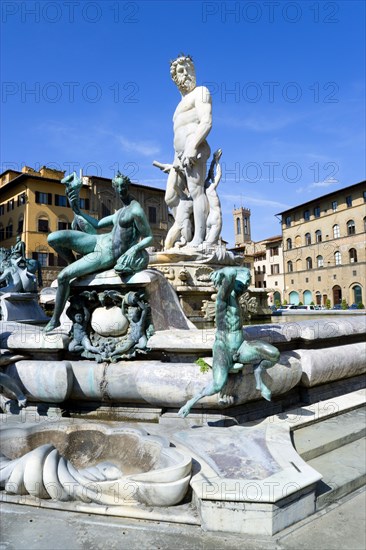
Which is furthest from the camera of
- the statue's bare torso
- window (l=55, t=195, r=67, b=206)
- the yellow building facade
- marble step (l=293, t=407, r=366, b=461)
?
window (l=55, t=195, r=67, b=206)

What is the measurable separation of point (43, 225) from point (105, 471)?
1682 inches

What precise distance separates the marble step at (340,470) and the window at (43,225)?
42.2m

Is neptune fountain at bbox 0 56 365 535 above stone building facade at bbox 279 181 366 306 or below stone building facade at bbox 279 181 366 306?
below

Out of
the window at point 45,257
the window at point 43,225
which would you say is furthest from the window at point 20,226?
the window at point 45,257

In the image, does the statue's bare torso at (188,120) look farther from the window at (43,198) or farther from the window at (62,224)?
the window at (62,224)

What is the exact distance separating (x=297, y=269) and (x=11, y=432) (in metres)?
56.8

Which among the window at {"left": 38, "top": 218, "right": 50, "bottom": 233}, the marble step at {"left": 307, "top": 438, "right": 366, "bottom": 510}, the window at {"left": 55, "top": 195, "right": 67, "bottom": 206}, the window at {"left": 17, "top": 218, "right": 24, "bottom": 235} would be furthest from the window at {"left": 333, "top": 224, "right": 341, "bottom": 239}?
the marble step at {"left": 307, "top": 438, "right": 366, "bottom": 510}

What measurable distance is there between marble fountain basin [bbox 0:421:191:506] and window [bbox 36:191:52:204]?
4225 centimetres

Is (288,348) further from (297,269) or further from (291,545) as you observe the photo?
(297,269)

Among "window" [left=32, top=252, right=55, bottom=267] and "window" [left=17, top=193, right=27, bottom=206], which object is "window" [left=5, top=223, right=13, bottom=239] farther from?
"window" [left=32, top=252, right=55, bottom=267]

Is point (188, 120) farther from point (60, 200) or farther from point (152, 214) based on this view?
point (152, 214)

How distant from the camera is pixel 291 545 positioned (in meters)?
2.27

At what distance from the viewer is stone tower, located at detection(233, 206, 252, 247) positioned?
102500 millimetres

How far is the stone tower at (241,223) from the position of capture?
10250 cm
